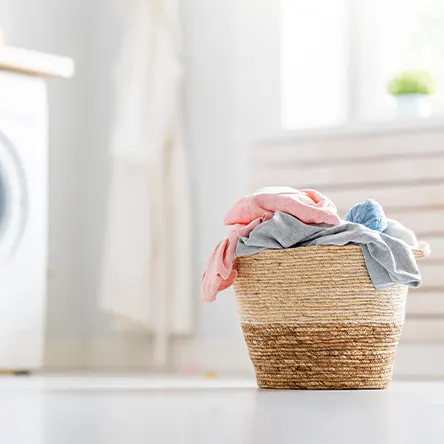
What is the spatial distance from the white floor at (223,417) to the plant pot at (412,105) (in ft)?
5.12

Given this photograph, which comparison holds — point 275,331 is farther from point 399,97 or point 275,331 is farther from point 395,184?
point 399,97

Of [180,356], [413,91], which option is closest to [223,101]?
[413,91]

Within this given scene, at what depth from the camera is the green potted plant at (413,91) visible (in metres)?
3.14

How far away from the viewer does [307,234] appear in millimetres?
1762

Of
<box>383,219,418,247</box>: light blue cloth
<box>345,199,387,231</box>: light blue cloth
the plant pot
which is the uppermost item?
the plant pot

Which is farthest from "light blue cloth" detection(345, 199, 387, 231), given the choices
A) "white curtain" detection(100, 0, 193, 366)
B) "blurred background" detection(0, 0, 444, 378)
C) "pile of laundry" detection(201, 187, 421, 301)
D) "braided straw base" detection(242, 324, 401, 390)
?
"white curtain" detection(100, 0, 193, 366)

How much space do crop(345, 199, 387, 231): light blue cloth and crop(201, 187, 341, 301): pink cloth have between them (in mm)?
51

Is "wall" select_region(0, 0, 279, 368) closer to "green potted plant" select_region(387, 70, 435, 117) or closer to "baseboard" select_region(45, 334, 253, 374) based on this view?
"baseboard" select_region(45, 334, 253, 374)

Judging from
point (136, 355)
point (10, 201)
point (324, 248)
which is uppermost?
point (10, 201)

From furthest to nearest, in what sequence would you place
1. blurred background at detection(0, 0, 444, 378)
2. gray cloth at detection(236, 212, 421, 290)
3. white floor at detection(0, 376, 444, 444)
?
blurred background at detection(0, 0, 444, 378), gray cloth at detection(236, 212, 421, 290), white floor at detection(0, 376, 444, 444)

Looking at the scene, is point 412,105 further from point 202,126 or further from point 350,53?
point 202,126

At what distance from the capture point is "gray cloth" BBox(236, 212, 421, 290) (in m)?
1.72

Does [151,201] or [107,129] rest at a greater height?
[107,129]

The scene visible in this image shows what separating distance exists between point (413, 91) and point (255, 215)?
4.76 ft
